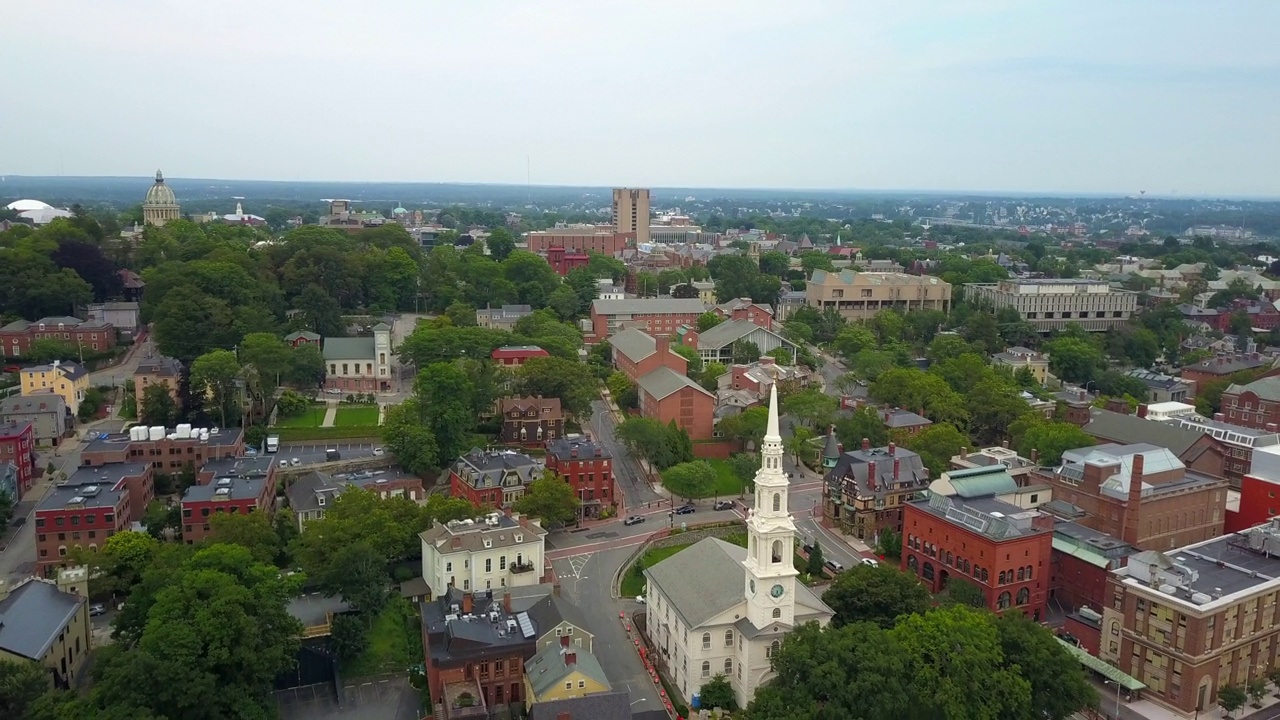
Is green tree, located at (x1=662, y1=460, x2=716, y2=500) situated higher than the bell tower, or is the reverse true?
the bell tower

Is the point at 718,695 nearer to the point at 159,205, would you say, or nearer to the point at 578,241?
the point at 159,205

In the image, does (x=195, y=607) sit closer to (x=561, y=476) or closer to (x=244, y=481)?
(x=244, y=481)

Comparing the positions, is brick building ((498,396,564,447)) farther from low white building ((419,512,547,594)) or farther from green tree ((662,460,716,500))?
low white building ((419,512,547,594))

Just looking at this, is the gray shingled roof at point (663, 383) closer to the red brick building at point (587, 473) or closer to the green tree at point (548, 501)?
the red brick building at point (587, 473)

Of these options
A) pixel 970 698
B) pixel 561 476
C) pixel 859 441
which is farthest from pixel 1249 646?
pixel 561 476

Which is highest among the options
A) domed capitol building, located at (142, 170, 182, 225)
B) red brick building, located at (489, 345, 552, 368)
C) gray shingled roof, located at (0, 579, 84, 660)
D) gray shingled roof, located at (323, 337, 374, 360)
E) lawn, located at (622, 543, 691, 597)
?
domed capitol building, located at (142, 170, 182, 225)

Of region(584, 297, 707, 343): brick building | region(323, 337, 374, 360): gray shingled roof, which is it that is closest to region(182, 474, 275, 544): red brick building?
region(323, 337, 374, 360): gray shingled roof
